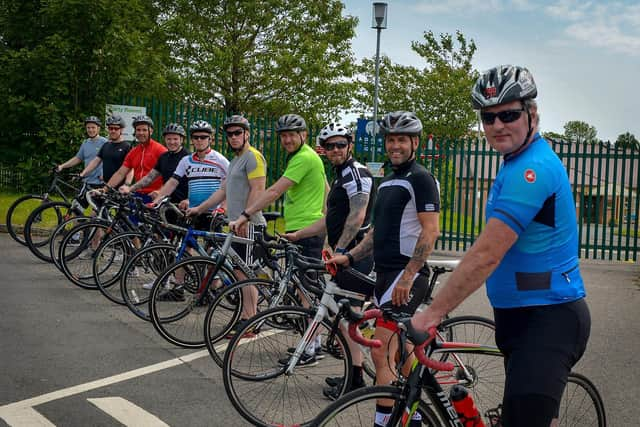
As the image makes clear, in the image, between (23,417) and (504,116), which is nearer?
(504,116)

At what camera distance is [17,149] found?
839 inches

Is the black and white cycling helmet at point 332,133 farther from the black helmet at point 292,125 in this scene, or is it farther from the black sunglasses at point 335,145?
the black helmet at point 292,125

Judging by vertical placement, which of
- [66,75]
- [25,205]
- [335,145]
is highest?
[66,75]

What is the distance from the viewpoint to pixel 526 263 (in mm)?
2676

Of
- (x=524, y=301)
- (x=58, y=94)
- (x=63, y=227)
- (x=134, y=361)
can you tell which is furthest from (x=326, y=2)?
(x=524, y=301)

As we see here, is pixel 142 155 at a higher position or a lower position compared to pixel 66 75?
lower

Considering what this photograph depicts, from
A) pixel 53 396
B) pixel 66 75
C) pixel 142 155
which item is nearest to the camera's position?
pixel 53 396

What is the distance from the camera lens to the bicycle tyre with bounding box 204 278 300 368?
18.2 ft

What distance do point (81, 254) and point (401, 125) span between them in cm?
557

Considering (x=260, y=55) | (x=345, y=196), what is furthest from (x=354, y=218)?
(x=260, y=55)

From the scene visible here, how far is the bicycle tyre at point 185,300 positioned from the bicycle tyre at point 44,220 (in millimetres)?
4364

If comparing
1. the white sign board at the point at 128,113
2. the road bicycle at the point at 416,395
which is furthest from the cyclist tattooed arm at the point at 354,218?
the white sign board at the point at 128,113

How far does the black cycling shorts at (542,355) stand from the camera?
2629mm

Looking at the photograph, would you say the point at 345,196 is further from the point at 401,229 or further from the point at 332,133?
the point at 401,229
